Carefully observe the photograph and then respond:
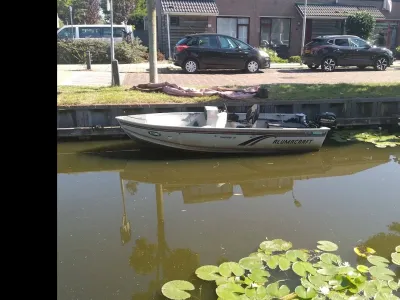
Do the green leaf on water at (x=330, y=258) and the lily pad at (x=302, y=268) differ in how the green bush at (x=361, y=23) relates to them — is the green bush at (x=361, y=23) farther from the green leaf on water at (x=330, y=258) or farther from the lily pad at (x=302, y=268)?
the lily pad at (x=302, y=268)

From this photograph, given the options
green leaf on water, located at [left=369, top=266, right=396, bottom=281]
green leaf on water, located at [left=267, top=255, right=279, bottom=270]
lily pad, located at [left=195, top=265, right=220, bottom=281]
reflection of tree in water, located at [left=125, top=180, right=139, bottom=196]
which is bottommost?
reflection of tree in water, located at [left=125, top=180, right=139, bottom=196]

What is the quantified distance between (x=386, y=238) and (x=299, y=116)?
4381mm

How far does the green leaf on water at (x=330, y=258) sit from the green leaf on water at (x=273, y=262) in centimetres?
51

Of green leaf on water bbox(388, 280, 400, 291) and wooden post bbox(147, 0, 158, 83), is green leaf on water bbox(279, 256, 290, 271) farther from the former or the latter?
wooden post bbox(147, 0, 158, 83)

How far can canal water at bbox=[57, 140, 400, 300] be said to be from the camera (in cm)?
484

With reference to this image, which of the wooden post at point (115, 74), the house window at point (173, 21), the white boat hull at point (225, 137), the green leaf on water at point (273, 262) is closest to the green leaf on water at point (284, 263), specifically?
the green leaf on water at point (273, 262)

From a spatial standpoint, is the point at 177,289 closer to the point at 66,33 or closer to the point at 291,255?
the point at 291,255

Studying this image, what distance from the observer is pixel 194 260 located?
492cm

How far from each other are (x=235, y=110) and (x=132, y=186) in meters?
4.08

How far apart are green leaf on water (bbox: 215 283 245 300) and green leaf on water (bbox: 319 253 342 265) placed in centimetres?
114

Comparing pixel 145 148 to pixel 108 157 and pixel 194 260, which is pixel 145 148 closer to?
pixel 108 157

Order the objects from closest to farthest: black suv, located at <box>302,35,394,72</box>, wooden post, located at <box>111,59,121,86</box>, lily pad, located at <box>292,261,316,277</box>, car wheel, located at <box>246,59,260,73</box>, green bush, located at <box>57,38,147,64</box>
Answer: lily pad, located at <box>292,261,316,277</box> → wooden post, located at <box>111,59,121,86</box> → car wheel, located at <box>246,59,260,73</box> → black suv, located at <box>302,35,394,72</box> → green bush, located at <box>57,38,147,64</box>

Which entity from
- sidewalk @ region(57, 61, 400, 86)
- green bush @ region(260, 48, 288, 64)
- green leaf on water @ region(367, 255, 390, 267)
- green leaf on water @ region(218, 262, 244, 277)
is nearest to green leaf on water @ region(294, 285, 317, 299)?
green leaf on water @ region(218, 262, 244, 277)
